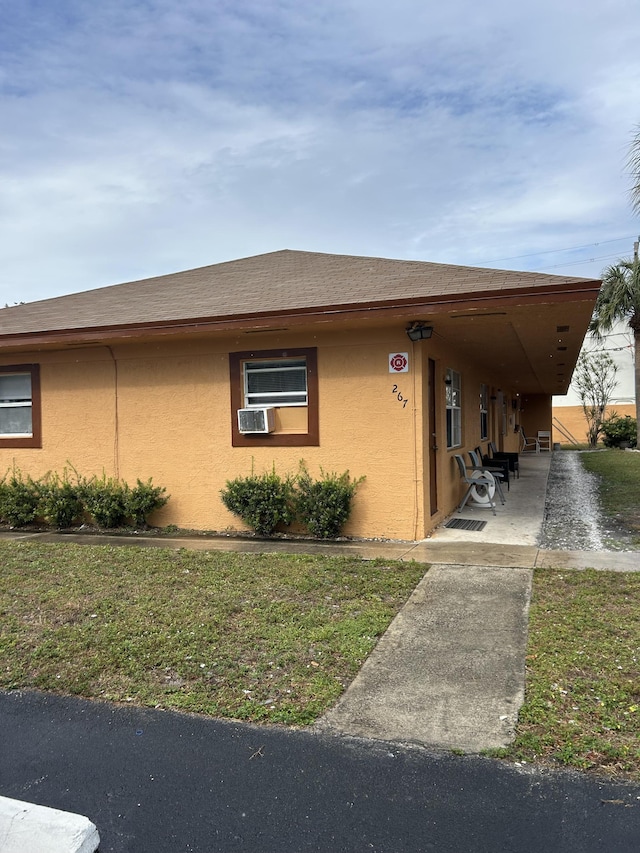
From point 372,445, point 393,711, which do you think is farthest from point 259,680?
point 372,445

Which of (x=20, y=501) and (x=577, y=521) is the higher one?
Result: (x=20, y=501)

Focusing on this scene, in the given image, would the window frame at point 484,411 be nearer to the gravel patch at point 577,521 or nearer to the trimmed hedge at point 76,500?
the gravel patch at point 577,521

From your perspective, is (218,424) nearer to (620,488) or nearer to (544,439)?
(620,488)

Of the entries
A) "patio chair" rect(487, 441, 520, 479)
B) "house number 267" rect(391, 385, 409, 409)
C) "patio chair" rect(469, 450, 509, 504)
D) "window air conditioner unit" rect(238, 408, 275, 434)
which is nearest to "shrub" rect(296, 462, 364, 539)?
"window air conditioner unit" rect(238, 408, 275, 434)

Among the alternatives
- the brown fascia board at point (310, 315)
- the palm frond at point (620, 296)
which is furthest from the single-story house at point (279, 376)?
the palm frond at point (620, 296)

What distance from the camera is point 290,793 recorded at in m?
2.77

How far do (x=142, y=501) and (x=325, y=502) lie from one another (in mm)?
2671

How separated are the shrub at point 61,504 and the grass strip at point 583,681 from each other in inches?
258

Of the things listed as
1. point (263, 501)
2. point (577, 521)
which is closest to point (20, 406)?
point (263, 501)

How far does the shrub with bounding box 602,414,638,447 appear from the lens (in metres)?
26.1

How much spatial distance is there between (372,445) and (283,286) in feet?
9.15

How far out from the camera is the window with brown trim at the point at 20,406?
9602mm

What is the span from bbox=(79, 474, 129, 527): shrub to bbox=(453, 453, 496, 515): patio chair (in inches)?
196

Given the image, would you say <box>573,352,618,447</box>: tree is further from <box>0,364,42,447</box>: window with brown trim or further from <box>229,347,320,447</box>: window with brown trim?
<box>0,364,42,447</box>: window with brown trim
